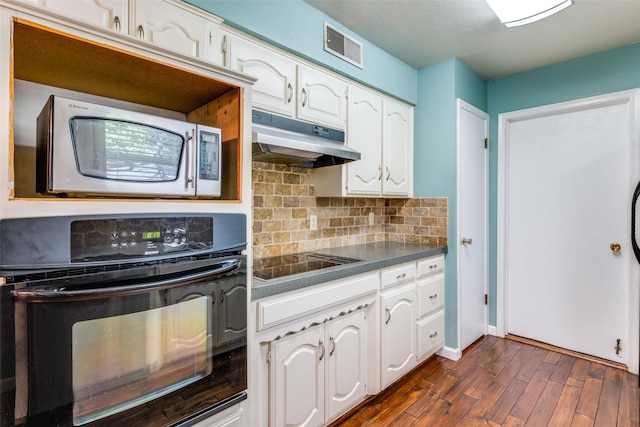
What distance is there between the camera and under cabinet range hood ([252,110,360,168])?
5.33 feet

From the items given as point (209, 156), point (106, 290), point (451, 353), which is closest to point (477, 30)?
point (209, 156)

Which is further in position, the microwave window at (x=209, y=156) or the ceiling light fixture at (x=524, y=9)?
the ceiling light fixture at (x=524, y=9)

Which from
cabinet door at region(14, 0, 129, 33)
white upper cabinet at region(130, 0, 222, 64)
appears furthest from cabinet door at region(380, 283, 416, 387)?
cabinet door at region(14, 0, 129, 33)

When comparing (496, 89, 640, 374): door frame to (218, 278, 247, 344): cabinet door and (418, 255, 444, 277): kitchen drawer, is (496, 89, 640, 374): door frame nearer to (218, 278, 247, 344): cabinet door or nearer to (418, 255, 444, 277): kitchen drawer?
(418, 255, 444, 277): kitchen drawer

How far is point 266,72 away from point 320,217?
111cm

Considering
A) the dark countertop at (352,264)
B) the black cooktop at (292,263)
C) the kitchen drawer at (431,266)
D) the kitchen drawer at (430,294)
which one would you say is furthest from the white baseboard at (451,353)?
the black cooktop at (292,263)

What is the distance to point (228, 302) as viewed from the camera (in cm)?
118

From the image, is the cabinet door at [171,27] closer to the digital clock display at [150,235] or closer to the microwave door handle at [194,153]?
the microwave door handle at [194,153]

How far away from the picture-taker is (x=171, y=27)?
1.37 metres

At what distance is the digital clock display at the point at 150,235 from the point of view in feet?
3.14

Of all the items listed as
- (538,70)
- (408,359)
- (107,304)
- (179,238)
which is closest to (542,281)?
(408,359)

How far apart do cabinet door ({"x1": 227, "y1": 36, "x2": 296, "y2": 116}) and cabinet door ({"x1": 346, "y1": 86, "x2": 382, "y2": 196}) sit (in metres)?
0.55

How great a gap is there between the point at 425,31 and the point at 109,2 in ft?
6.08

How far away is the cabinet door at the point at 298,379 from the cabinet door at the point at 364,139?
3.60 feet
